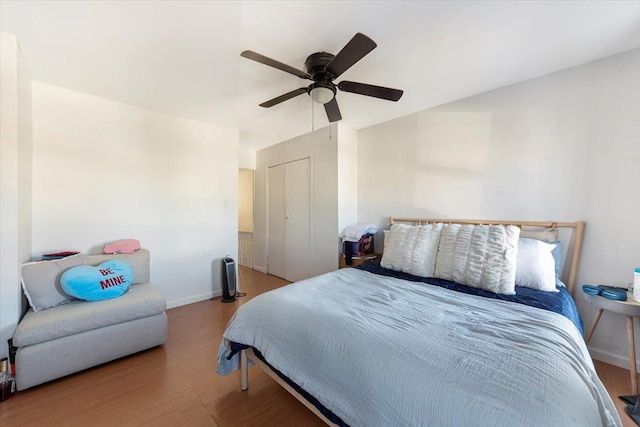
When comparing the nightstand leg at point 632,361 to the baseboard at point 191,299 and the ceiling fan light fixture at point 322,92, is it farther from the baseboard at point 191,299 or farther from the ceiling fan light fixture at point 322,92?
the baseboard at point 191,299

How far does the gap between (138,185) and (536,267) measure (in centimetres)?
406

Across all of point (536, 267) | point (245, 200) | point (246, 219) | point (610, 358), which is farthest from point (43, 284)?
point (610, 358)

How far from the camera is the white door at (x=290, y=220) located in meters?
3.97

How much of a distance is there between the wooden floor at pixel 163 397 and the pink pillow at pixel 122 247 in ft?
3.68

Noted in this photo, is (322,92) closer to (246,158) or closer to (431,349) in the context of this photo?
(431,349)

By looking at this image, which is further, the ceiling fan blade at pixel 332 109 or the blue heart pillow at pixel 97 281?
the ceiling fan blade at pixel 332 109

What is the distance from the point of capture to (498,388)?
0.82m

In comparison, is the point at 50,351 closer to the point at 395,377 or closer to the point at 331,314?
the point at 331,314

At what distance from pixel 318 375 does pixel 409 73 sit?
8.02 feet

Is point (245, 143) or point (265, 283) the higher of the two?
point (245, 143)

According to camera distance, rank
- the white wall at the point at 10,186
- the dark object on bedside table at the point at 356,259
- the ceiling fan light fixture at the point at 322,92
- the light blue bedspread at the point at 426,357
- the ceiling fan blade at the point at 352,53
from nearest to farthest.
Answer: the light blue bedspread at the point at 426,357 < the ceiling fan blade at the point at 352,53 < the white wall at the point at 10,186 < the ceiling fan light fixture at the point at 322,92 < the dark object on bedside table at the point at 356,259

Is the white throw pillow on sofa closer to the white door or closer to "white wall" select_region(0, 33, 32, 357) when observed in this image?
"white wall" select_region(0, 33, 32, 357)

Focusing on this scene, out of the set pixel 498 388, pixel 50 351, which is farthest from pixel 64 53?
pixel 498 388

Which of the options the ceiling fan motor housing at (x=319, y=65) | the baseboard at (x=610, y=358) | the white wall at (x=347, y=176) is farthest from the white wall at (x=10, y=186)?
the baseboard at (x=610, y=358)
